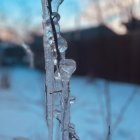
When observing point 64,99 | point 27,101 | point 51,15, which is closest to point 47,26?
point 51,15

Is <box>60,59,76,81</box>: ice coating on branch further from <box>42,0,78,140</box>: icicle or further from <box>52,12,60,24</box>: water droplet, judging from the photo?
<box>52,12,60,24</box>: water droplet

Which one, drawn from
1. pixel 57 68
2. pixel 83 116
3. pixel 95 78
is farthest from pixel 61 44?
pixel 95 78

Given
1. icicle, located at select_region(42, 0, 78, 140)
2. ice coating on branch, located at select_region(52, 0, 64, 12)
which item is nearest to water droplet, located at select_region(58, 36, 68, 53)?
icicle, located at select_region(42, 0, 78, 140)

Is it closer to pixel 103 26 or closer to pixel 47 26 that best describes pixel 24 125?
pixel 47 26

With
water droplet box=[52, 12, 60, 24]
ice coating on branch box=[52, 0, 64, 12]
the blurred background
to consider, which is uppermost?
ice coating on branch box=[52, 0, 64, 12]

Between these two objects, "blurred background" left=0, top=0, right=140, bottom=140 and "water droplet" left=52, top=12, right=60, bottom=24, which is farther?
"blurred background" left=0, top=0, right=140, bottom=140

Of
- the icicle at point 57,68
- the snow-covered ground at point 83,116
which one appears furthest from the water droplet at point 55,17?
the snow-covered ground at point 83,116

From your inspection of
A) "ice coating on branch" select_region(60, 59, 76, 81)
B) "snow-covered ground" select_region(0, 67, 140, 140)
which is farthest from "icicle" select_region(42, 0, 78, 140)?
"snow-covered ground" select_region(0, 67, 140, 140)

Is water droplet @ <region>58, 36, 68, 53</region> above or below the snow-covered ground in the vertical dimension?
above

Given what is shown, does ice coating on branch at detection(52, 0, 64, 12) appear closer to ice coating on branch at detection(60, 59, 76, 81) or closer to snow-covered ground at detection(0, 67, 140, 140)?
ice coating on branch at detection(60, 59, 76, 81)

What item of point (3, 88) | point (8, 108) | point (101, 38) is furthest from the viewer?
point (101, 38)

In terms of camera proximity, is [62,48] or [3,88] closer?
[62,48]
